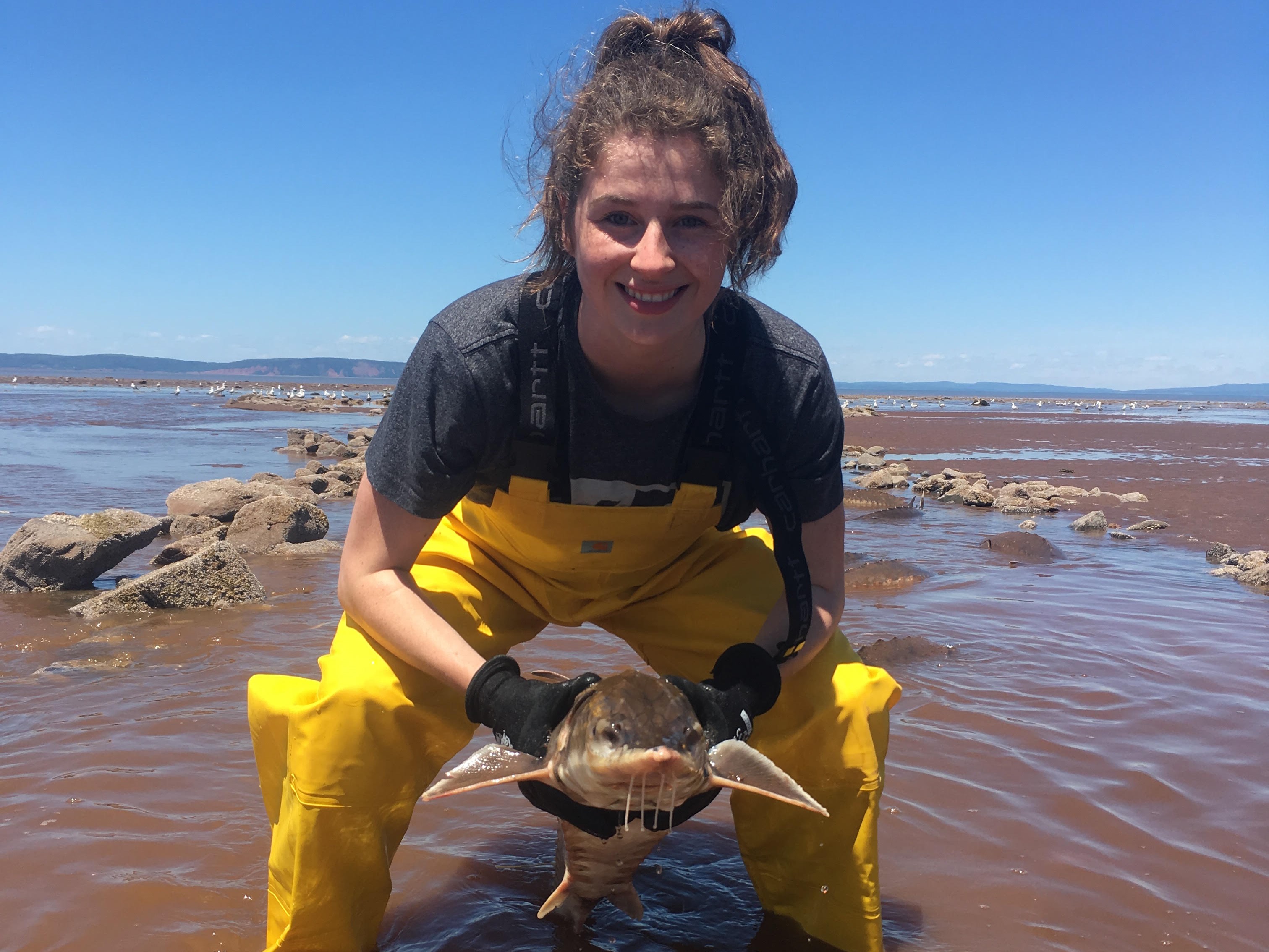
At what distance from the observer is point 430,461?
2.41 meters

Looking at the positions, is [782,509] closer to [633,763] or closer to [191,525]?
[633,763]

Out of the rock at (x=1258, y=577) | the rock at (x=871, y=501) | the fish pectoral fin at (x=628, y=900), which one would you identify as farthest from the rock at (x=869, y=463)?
the fish pectoral fin at (x=628, y=900)

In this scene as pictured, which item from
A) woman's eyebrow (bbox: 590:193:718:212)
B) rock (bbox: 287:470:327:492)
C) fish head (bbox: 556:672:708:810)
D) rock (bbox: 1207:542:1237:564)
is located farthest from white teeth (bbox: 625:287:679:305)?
rock (bbox: 287:470:327:492)

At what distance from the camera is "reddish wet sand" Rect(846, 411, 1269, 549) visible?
36.9ft

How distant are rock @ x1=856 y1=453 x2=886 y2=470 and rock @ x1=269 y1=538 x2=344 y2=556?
40.3ft

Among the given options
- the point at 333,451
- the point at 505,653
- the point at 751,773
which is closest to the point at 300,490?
the point at 333,451

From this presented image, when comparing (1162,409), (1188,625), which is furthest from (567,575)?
(1162,409)

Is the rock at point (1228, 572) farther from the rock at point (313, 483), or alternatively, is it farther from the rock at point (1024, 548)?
the rock at point (313, 483)

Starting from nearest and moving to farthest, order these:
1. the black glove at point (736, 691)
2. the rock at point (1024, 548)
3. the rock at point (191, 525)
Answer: the black glove at point (736, 691)
the rock at point (1024, 548)
the rock at point (191, 525)

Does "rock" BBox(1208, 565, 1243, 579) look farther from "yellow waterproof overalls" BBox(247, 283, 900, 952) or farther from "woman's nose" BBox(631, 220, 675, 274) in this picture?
"woman's nose" BBox(631, 220, 675, 274)

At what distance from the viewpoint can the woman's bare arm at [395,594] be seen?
2338 millimetres

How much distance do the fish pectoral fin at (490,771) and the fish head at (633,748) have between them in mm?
85

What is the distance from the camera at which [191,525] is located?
8352 millimetres

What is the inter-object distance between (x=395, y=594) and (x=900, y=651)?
3314mm
